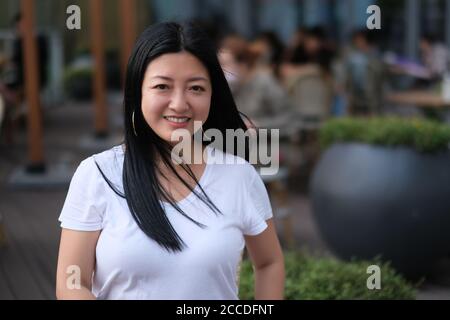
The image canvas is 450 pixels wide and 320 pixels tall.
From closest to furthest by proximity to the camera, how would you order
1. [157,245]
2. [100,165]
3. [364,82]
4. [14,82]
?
1. [157,245]
2. [100,165]
3. [364,82]
4. [14,82]

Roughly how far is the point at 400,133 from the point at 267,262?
118 inches

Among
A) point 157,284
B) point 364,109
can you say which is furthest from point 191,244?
point 364,109

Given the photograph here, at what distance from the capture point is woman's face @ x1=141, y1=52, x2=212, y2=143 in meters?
1.96

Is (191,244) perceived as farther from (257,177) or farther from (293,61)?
(293,61)

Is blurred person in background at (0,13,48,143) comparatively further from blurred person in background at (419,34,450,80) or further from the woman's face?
the woman's face

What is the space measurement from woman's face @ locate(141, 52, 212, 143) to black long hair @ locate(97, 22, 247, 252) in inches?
0.8

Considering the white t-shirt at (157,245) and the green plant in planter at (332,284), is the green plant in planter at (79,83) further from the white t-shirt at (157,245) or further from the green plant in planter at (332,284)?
the white t-shirt at (157,245)

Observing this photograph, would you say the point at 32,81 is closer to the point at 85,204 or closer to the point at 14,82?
the point at 14,82

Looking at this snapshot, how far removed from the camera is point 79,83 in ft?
61.9

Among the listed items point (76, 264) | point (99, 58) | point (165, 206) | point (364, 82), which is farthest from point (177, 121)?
point (99, 58)

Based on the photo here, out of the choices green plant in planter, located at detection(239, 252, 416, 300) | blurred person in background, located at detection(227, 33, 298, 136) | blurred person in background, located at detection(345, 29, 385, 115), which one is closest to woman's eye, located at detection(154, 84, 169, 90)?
green plant in planter, located at detection(239, 252, 416, 300)

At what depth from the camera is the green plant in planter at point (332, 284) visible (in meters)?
3.46

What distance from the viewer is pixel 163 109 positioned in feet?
6.49

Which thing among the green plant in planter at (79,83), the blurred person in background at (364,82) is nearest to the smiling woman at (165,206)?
the blurred person in background at (364,82)
